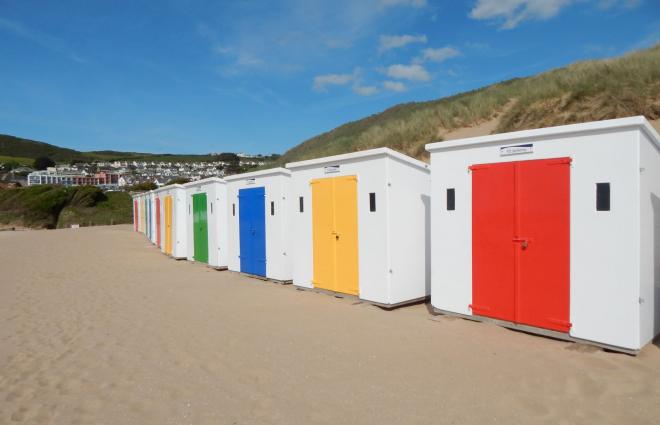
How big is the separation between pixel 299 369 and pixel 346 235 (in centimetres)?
337

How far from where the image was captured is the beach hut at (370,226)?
276 inches

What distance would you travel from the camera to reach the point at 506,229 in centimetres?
555

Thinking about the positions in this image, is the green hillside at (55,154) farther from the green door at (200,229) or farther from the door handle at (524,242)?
the door handle at (524,242)

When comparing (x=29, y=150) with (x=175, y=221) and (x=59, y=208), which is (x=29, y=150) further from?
(x=175, y=221)

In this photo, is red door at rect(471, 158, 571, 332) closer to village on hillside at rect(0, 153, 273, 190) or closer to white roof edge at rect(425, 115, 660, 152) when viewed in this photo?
white roof edge at rect(425, 115, 660, 152)

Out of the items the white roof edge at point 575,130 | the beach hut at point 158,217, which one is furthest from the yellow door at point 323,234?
the beach hut at point 158,217

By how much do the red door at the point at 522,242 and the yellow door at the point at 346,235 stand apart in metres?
2.18

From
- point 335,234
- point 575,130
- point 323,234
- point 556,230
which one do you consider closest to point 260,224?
point 323,234

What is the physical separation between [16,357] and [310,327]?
3.42 meters

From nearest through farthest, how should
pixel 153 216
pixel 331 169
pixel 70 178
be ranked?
pixel 331 169, pixel 153 216, pixel 70 178

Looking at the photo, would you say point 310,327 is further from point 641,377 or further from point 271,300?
point 641,377

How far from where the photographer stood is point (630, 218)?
14.8ft

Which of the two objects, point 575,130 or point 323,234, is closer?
point 575,130

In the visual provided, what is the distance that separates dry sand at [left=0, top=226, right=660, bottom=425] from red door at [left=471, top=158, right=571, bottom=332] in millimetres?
338
